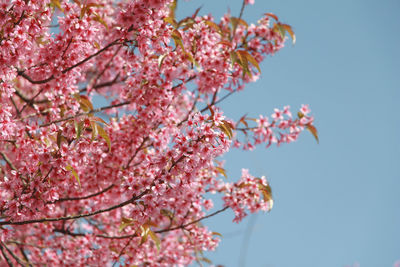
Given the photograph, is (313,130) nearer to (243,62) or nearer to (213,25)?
(243,62)

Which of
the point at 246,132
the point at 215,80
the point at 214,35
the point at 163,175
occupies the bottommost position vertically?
the point at 163,175

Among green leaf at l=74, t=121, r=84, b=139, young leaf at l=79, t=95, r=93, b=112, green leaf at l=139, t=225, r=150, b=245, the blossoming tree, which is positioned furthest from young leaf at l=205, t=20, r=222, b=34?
green leaf at l=139, t=225, r=150, b=245

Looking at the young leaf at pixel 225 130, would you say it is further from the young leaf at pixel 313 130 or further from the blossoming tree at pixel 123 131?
the young leaf at pixel 313 130

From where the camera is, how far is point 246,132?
194 inches

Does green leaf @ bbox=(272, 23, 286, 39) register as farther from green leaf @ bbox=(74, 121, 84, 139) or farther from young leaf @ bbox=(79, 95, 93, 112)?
green leaf @ bbox=(74, 121, 84, 139)

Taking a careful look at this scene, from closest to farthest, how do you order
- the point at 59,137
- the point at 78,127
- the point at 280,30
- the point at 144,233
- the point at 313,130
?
the point at 78,127 < the point at 59,137 < the point at 144,233 < the point at 280,30 < the point at 313,130

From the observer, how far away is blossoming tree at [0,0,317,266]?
2.83 metres

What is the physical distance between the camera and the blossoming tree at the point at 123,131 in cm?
283

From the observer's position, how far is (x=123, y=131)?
4746mm

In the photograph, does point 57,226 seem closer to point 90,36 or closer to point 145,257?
point 145,257

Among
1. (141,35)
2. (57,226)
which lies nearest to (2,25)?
(141,35)

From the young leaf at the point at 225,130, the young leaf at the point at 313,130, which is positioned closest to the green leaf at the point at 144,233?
the young leaf at the point at 225,130

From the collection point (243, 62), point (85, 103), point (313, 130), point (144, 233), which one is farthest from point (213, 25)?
point (144, 233)

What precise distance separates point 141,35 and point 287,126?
2.70 m
